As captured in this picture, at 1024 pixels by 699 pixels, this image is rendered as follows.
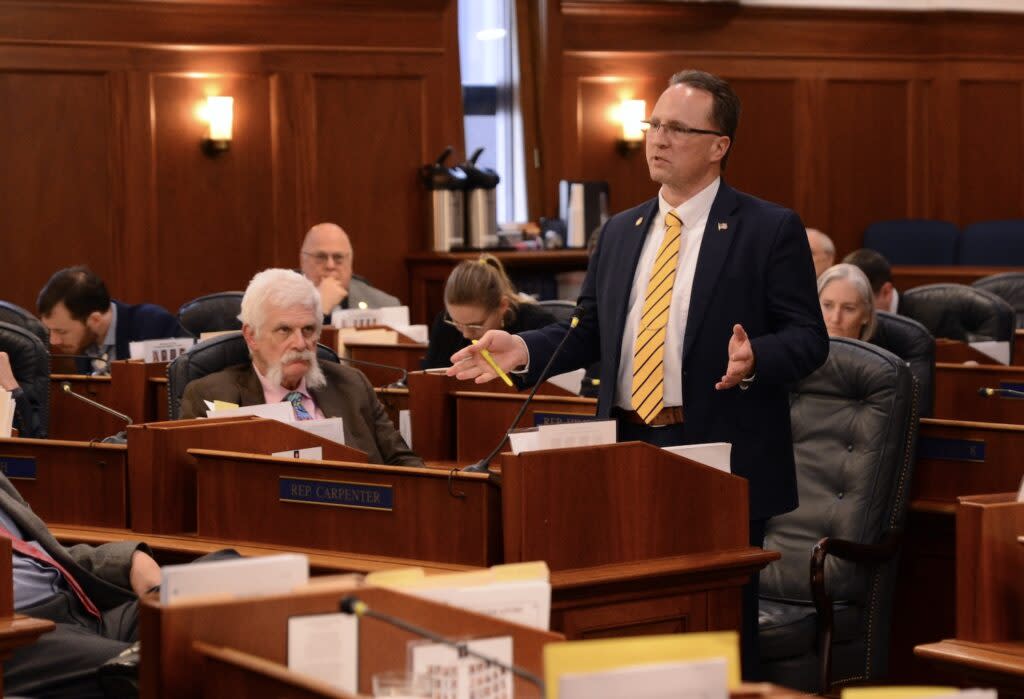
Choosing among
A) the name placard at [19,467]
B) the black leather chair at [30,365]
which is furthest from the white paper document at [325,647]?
the black leather chair at [30,365]

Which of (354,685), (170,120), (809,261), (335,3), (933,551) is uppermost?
(335,3)

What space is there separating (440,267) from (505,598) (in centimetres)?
794

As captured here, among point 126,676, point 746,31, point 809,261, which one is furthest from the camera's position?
point 746,31

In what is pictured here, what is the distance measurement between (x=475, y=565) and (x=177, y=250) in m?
6.84

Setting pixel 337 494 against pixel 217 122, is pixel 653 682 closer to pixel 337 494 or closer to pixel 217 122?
pixel 337 494

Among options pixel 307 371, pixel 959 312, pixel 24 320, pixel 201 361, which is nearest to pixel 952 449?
pixel 307 371

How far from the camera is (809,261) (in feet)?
10.9

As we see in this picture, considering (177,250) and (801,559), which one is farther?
(177,250)

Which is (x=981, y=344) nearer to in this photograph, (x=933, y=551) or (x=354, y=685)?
(x=933, y=551)

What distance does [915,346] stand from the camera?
5.19 m

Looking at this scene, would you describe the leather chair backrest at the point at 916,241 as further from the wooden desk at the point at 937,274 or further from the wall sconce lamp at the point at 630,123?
the wall sconce lamp at the point at 630,123

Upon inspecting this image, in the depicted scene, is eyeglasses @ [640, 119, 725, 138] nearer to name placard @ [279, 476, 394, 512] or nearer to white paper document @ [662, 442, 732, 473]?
white paper document @ [662, 442, 732, 473]

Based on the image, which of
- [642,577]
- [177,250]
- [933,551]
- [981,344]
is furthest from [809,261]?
[177,250]

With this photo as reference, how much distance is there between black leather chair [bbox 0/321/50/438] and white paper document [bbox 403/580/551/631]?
3.45 meters
